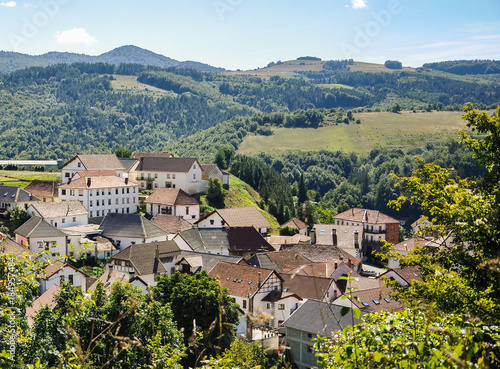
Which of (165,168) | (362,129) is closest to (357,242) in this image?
(165,168)

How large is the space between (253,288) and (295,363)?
8.48 metres

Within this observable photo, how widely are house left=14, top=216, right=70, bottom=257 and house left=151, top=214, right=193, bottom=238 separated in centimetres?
1292

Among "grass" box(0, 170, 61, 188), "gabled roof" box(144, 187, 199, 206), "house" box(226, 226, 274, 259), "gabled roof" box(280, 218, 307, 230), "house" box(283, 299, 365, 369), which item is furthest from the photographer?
"gabled roof" box(280, 218, 307, 230)

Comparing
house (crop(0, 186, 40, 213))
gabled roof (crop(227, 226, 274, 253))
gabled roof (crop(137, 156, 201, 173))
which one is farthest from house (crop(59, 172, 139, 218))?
gabled roof (crop(227, 226, 274, 253))

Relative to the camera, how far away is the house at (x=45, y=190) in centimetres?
6594

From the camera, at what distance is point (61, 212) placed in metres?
57.1

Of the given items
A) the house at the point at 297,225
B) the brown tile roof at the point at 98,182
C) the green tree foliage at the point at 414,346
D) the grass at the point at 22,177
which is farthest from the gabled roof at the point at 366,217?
the green tree foliage at the point at 414,346

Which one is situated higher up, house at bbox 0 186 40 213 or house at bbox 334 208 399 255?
house at bbox 0 186 40 213

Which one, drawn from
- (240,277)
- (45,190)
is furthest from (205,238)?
(45,190)

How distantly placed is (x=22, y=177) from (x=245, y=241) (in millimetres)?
43308

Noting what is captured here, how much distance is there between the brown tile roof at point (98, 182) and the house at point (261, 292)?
25.7 meters

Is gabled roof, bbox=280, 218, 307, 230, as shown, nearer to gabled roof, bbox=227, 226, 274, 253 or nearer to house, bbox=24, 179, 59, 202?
gabled roof, bbox=227, 226, 274, 253

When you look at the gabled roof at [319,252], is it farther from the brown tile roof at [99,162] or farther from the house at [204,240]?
the brown tile roof at [99,162]

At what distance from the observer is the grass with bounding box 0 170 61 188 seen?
7668 centimetres
